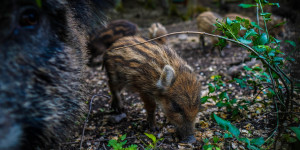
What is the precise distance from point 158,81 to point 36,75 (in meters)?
1.18

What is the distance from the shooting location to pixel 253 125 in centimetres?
207

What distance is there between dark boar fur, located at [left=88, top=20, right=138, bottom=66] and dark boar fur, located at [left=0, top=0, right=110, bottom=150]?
112 inches

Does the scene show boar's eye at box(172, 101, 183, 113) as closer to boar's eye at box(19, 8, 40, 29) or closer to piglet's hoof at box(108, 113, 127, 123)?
piglet's hoof at box(108, 113, 127, 123)

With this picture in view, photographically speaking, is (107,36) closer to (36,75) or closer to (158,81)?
(158,81)

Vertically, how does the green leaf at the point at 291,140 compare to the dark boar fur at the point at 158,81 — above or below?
below

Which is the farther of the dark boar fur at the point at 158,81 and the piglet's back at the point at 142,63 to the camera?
the piglet's back at the point at 142,63

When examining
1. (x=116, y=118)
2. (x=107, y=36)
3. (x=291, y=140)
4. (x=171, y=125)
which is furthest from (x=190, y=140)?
(x=107, y=36)

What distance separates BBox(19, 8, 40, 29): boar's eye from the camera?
1.16 meters

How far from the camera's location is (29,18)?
119cm

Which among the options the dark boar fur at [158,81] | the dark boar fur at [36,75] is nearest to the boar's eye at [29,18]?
the dark boar fur at [36,75]

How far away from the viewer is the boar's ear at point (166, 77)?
6.91 feet

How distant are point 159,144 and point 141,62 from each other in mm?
827

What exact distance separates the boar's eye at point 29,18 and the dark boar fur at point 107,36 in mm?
3088

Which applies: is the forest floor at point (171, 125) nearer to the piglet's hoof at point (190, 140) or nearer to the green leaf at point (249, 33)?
the piglet's hoof at point (190, 140)
